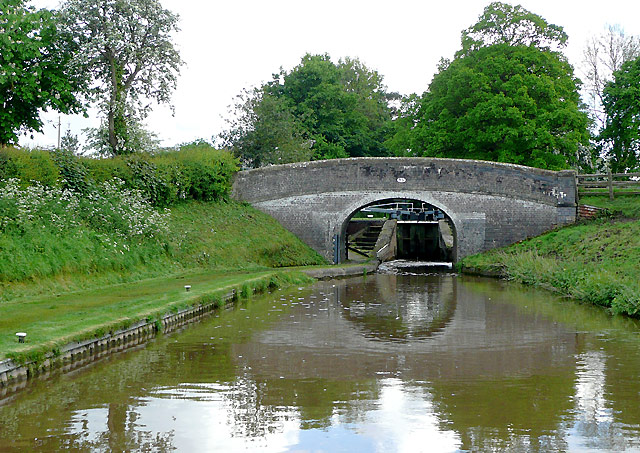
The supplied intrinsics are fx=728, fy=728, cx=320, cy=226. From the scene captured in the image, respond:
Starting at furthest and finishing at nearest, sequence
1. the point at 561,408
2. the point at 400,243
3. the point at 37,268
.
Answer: the point at 400,243 < the point at 37,268 < the point at 561,408

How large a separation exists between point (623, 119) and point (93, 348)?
2973 centimetres

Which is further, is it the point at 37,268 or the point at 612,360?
Answer: the point at 37,268

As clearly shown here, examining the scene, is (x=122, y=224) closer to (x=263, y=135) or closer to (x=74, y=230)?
(x=74, y=230)

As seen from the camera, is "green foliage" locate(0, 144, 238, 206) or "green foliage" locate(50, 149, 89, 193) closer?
"green foliage" locate(0, 144, 238, 206)

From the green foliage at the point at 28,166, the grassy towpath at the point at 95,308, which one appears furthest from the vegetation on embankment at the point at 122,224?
the grassy towpath at the point at 95,308

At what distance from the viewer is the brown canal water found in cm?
577

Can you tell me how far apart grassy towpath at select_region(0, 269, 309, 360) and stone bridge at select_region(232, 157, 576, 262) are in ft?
31.5

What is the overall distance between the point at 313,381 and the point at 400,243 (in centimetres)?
3320

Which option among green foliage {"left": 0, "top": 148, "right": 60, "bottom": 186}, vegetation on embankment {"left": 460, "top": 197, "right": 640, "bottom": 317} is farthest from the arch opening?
green foliage {"left": 0, "top": 148, "right": 60, "bottom": 186}

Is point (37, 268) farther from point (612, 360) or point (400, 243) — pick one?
point (400, 243)

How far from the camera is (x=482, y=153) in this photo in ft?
107

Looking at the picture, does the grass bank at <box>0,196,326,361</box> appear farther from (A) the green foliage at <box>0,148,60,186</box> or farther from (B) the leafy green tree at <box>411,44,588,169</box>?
(B) the leafy green tree at <box>411,44,588,169</box>

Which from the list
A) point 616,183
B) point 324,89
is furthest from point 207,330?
point 324,89

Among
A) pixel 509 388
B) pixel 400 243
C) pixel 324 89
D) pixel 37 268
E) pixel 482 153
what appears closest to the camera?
pixel 509 388
